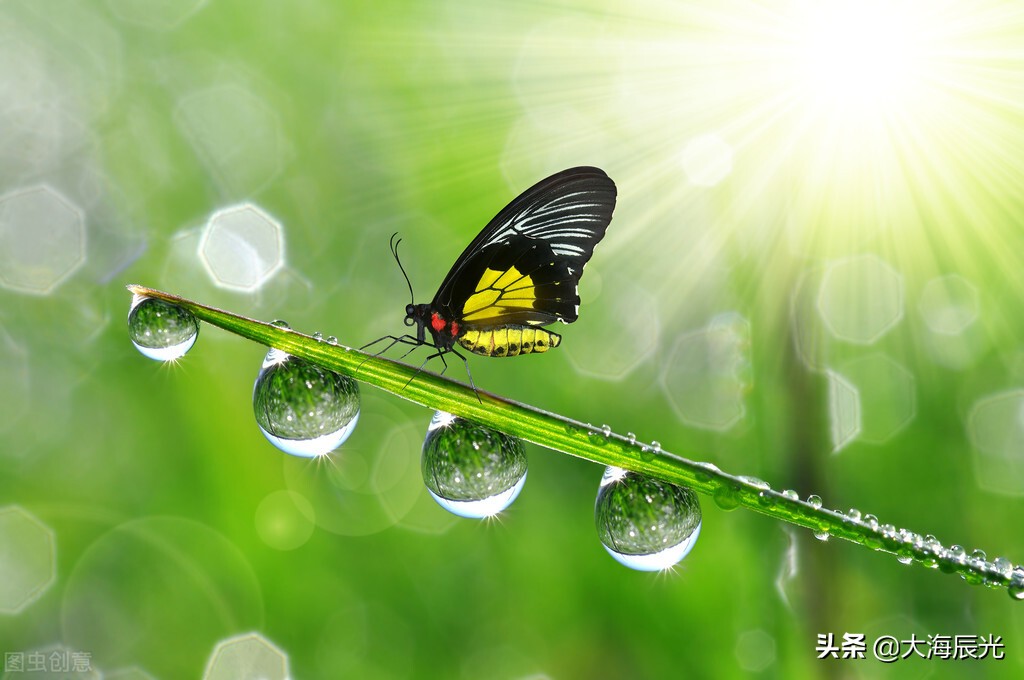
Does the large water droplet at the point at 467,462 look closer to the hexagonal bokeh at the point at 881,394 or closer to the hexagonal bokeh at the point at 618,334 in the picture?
the hexagonal bokeh at the point at 618,334

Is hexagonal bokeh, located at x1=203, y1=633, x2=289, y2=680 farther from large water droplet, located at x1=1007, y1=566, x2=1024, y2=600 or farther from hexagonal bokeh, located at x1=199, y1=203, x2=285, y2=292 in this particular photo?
large water droplet, located at x1=1007, y1=566, x2=1024, y2=600

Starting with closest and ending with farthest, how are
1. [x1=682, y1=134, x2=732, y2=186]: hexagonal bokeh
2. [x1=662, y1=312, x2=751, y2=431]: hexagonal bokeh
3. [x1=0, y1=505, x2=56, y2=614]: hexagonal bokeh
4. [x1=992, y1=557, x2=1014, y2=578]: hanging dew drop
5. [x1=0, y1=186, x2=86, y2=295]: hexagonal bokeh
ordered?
1. [x1=992, y1=557, x2=1014, y2=578]: hanging dew drop
2. [x1=0, y1=505, x2=56, y2=614]: hexagonal bokeh
3. [x1=662, y1=312, x2=751, y2=431]: hexagonal bokeh
4. [x1=0, y1=186, x2=86, y2=295]: hexagonal bokeh
5. [x1=682, y1=134, x2=732, y2=186]: hexagonal bokeh

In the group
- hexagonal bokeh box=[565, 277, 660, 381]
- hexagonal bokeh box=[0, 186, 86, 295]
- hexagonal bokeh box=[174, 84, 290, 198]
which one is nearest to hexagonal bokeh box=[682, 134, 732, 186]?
hexagonal bokeh box=[565, 277, 660, 381]

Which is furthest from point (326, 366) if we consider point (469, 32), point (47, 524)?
point (469, 32)

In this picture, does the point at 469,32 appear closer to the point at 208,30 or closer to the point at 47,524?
the point at 208,30

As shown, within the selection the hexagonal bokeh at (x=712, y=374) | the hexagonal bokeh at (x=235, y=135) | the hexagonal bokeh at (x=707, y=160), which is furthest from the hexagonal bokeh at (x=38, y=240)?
the hexagonal bokeh at (x=707, y=160)

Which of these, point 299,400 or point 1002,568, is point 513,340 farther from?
point 1002,568
